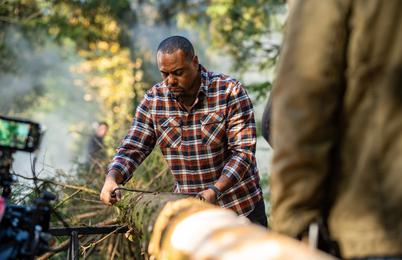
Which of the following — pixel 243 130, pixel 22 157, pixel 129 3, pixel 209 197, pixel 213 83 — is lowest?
pixel 22 157

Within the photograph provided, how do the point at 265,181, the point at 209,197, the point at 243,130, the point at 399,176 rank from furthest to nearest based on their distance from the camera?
the point at 265,181
the point at 243,130
the point at 209,197
the point at 399,176

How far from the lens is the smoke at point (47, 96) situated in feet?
68.1

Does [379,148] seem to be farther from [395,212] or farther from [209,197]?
[209,197]

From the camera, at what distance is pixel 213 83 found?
5.62 metres

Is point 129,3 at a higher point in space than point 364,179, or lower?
higher

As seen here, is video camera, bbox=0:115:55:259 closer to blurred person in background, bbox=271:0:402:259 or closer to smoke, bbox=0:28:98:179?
smoke, bbox=0:28:98:179

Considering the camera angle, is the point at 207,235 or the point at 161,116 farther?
the point at 161,116

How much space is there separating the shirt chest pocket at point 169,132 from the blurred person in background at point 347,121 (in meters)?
3.07

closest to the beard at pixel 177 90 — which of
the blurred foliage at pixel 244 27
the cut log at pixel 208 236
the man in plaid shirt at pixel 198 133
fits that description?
the man in plaid shirt at pixel 198 133

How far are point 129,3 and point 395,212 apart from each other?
19.4 meters

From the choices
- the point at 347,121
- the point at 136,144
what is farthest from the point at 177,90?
the point at 347,121

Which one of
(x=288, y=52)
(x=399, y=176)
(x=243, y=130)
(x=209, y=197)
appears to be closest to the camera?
(x=399, y=176)

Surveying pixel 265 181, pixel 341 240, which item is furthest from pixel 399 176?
pixel 265 181

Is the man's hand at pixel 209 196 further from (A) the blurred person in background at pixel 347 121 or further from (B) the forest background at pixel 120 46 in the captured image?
(A) the blurred person in background at pixel 347 121
